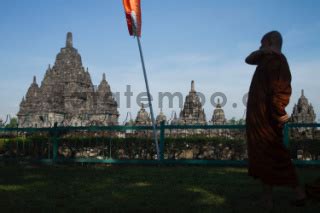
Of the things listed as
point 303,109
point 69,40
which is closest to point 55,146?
point 69,40

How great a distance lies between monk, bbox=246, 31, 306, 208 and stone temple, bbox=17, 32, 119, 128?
1841cm

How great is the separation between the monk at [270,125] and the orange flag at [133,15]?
5.82m

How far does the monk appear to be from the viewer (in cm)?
371

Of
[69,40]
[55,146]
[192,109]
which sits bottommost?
[55,146]

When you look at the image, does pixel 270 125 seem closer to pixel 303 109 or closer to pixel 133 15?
pixel 133 15

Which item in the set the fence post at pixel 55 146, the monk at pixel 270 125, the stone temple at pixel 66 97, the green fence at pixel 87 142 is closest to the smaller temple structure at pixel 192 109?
the stone temple at pixel 66 97

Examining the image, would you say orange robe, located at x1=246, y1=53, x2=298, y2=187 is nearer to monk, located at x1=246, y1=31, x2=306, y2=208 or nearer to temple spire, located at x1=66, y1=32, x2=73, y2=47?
monk, located at x1=246, y1=31, x2=306, y2=208

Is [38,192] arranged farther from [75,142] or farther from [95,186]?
[75,142]

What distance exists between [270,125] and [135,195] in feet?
6.42

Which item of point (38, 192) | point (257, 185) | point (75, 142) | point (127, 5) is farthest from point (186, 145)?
point (38, 192)

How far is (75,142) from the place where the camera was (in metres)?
11.1

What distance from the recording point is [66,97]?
23.0 m

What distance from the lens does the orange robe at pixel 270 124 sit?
3.71 meters

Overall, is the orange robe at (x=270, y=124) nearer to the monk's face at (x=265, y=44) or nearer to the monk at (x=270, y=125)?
the monk at (x=270, y=125)
